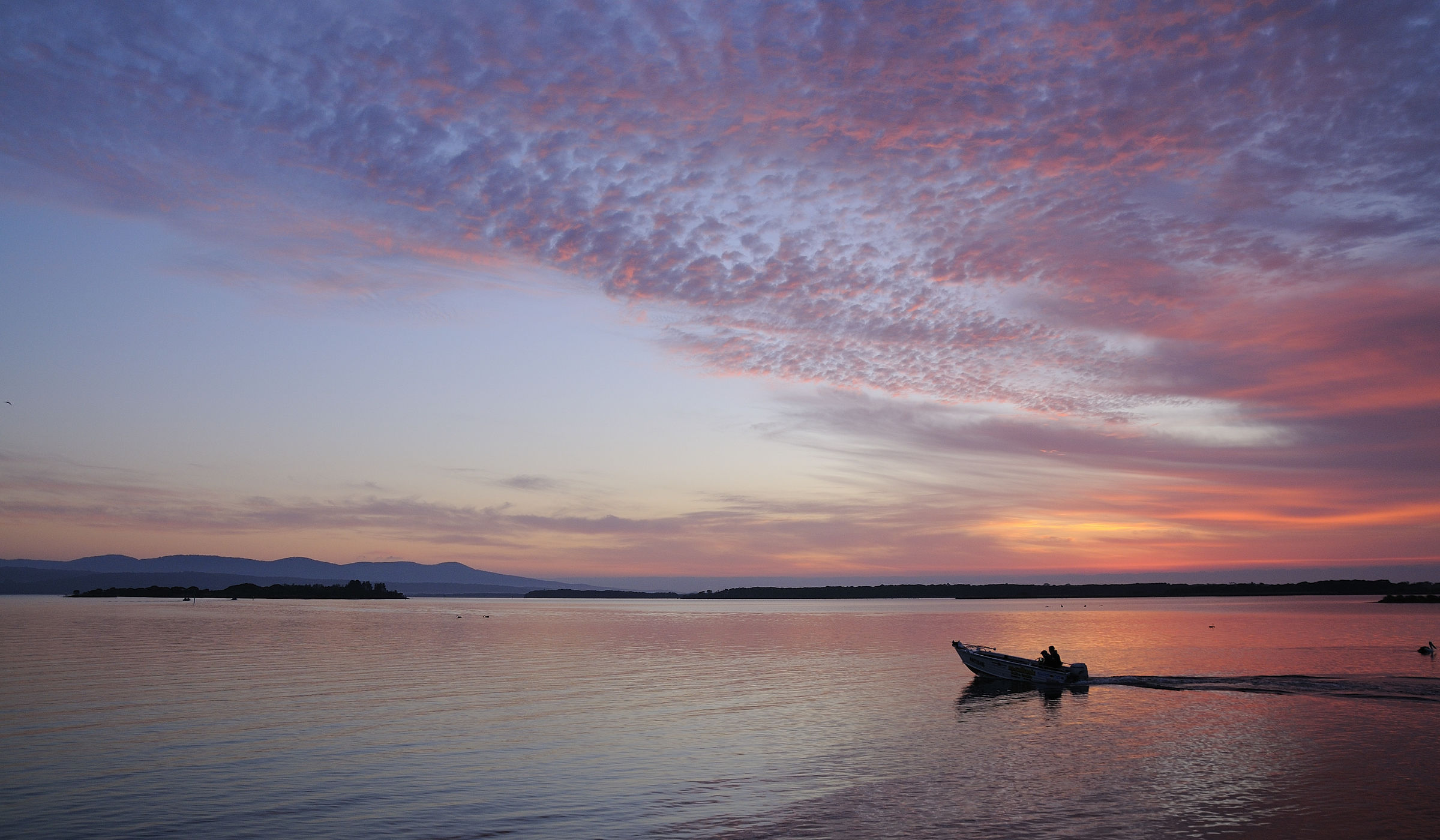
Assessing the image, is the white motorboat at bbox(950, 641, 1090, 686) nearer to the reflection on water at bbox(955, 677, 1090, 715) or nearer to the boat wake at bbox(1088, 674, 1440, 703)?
the reflection on water at bbox(955, 677, 1090, 715)

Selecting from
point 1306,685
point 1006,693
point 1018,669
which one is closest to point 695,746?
point 1006,693

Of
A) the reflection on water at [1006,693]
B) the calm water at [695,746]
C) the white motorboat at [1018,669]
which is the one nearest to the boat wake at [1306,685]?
the calm water at [695,746]

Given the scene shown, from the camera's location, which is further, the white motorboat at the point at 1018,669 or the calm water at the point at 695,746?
the white motorboat at the point at 1018,669

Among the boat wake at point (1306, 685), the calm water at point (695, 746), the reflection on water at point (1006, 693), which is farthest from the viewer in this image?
the boat wake at point (1306, 685)

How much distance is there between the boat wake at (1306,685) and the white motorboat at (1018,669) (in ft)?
10.1

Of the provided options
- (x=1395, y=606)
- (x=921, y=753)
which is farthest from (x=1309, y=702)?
(x=1395, y=606)

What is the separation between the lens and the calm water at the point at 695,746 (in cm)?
2003

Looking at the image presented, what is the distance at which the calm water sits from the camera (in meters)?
20.0

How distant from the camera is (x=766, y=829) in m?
19.0

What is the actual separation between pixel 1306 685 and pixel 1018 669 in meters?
14.9

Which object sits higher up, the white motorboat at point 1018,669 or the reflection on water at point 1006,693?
the white motorboat at point 1018,669

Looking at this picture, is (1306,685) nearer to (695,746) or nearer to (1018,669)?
(1018,669)

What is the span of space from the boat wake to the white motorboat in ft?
10.1

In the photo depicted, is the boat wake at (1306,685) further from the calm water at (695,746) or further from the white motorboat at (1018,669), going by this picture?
the white motorboat at (1018,669)
